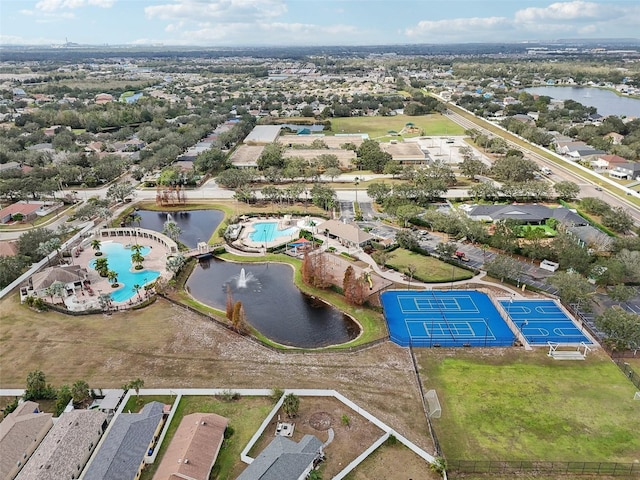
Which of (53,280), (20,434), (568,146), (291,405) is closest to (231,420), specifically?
(291,405)

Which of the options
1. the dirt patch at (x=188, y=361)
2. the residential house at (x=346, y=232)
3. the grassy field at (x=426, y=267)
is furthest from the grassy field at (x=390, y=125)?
the dirt patch at (x=188, y=361)

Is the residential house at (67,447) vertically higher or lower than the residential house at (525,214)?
higher

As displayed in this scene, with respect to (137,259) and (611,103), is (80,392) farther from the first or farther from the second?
(611,103)

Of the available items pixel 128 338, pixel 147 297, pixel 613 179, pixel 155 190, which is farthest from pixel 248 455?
pixel 613 179

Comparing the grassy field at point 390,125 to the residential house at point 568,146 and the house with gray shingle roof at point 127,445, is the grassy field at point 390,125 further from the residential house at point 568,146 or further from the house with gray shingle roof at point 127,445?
the house with gray shingle roof at point 127,445

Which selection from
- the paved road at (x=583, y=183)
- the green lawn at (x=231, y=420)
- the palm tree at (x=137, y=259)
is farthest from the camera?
the paved road at (x=583, y=183)

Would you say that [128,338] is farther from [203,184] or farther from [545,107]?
[545,107]
